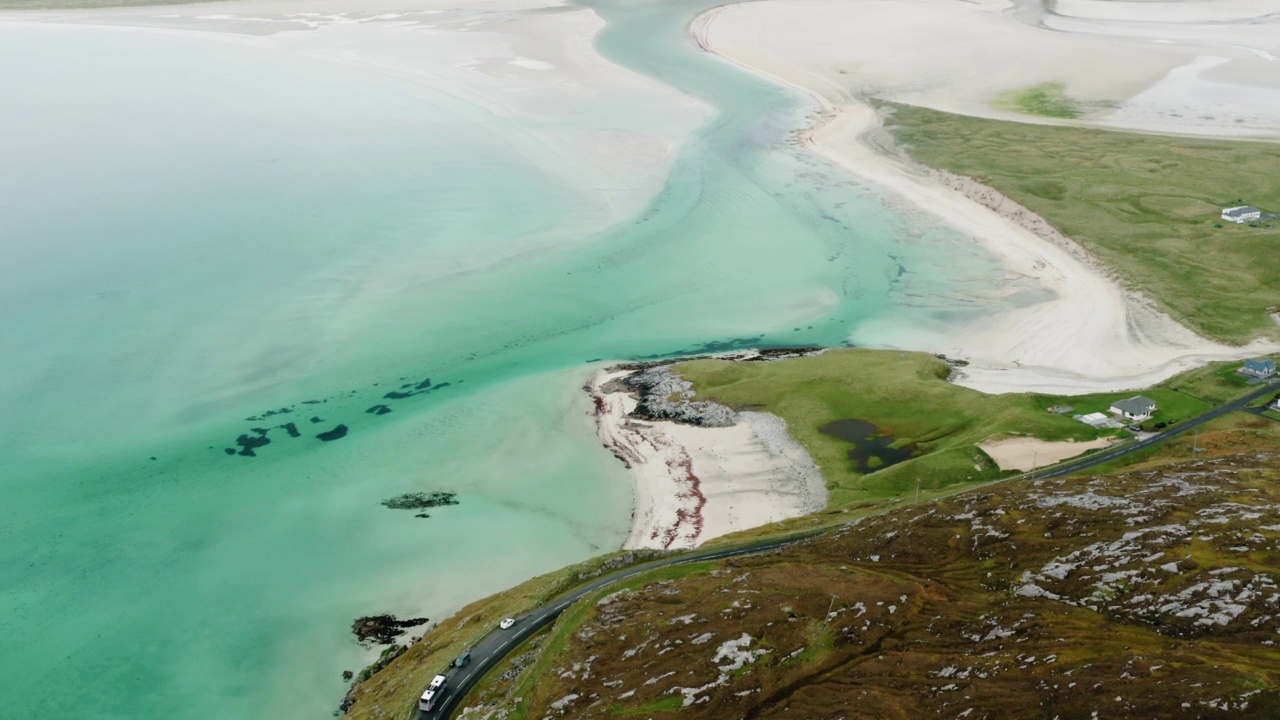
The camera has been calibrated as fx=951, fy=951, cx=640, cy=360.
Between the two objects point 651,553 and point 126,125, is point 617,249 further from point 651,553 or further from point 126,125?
point 126,125

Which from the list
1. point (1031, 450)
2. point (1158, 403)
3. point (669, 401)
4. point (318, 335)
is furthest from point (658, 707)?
point (318, 335)

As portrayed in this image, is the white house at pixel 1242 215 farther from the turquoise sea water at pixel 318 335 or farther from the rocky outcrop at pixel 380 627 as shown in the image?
the rocky outcrop at pixel 380 627

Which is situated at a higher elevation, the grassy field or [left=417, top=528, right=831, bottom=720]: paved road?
the grassy field

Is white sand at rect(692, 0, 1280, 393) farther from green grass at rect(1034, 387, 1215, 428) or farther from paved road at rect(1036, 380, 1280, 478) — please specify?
paved road at rect(1036, 380, 1280, 478)

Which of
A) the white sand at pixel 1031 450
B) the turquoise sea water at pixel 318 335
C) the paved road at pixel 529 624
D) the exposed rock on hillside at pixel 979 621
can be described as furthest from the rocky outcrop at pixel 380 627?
the white sand at pixel 1031 450

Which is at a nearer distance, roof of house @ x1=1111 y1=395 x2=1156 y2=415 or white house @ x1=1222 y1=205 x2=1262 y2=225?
roof of house @ x1=1111 y1=395 x2=1156 y2=415

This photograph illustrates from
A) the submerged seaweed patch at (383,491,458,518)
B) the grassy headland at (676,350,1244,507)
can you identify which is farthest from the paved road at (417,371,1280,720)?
the submerged seaweed patch at (383,491,458,518)
